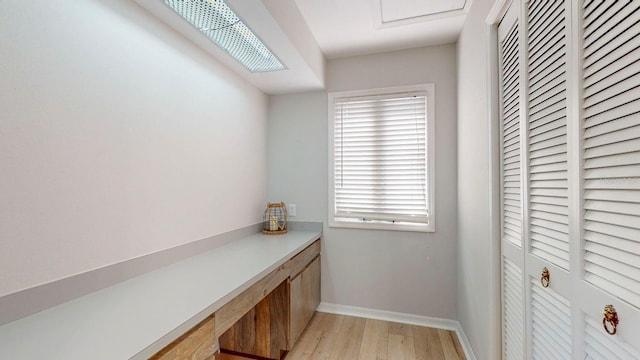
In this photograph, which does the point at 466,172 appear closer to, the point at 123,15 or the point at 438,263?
the point at 438,263

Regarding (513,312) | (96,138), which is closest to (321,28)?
(96,138)

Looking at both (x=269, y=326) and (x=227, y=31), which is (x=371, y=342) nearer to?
(x=269, y=326)

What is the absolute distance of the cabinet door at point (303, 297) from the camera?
199 centimetres

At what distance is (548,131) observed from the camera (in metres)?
1.03

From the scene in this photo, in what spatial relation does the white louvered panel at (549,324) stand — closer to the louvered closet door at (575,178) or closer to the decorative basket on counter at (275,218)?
the louvered closet door at (575,178)

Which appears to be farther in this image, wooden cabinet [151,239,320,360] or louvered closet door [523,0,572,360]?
wooden cabinet [151,239,320,360]

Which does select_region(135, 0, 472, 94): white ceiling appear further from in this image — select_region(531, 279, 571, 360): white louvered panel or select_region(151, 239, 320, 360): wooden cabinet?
select_region(531, 279, 571, 360): white louvered panel

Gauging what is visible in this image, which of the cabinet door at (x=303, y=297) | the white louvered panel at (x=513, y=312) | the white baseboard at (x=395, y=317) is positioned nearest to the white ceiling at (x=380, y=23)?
the white louvered panel at (x=513, y=312)

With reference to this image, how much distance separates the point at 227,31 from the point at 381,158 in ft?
5.31

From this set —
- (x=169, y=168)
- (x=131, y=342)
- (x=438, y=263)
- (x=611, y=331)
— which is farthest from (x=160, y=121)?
(x=438, y=263)

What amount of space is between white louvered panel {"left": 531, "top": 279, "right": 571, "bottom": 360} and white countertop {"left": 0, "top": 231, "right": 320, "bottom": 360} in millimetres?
1265

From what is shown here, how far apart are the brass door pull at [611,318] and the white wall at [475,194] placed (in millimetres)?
814

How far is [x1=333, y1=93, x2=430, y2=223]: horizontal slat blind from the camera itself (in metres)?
2.47

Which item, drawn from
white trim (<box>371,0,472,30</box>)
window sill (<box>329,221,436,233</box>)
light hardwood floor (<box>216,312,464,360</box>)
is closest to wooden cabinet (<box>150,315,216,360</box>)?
light hardwood floor (<box>216,312,464,360</box>)
